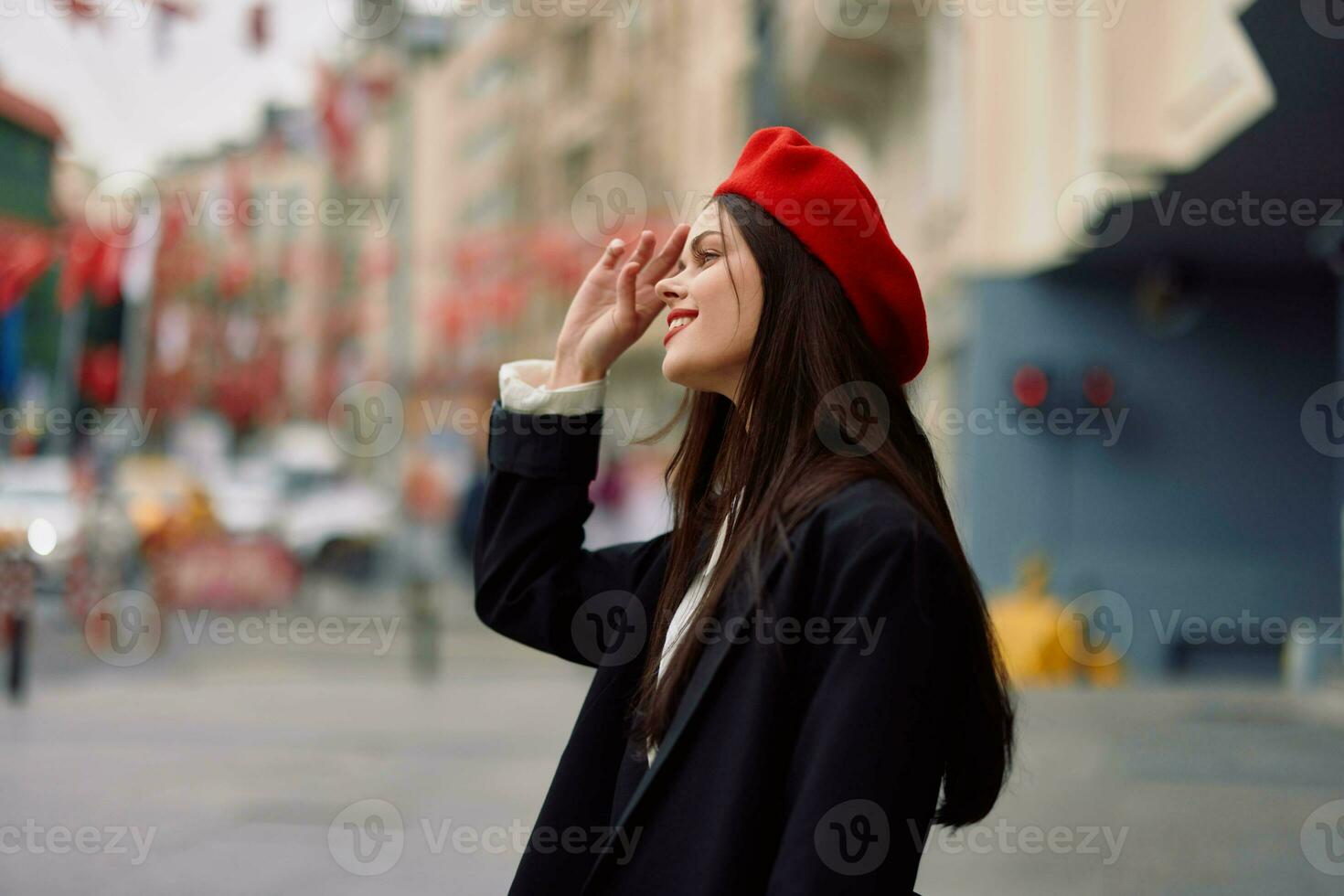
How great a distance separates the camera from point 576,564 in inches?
90.7

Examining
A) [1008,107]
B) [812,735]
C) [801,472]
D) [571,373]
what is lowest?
[812,735]

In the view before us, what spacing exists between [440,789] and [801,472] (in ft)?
16.6

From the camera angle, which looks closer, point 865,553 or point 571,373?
point 865,553

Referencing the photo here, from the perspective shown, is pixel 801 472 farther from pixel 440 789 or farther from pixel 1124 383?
pixel 1124 383

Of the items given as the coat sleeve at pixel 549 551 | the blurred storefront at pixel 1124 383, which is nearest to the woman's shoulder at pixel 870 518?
the coat sleeve at pixel 549 551

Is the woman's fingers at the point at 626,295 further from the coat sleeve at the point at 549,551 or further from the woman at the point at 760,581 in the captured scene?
the coat sleeve at the point at 549,551

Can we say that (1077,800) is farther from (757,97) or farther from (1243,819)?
(757,97)

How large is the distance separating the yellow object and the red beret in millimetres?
8856

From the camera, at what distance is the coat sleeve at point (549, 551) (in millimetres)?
2248

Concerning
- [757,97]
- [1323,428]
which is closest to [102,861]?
[757,97]

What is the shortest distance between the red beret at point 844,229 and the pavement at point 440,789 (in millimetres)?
2638

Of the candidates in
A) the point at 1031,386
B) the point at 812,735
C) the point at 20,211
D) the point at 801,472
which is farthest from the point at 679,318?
the point at 20,211

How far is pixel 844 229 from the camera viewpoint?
1.99 metres

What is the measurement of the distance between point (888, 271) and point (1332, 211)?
391 inches
